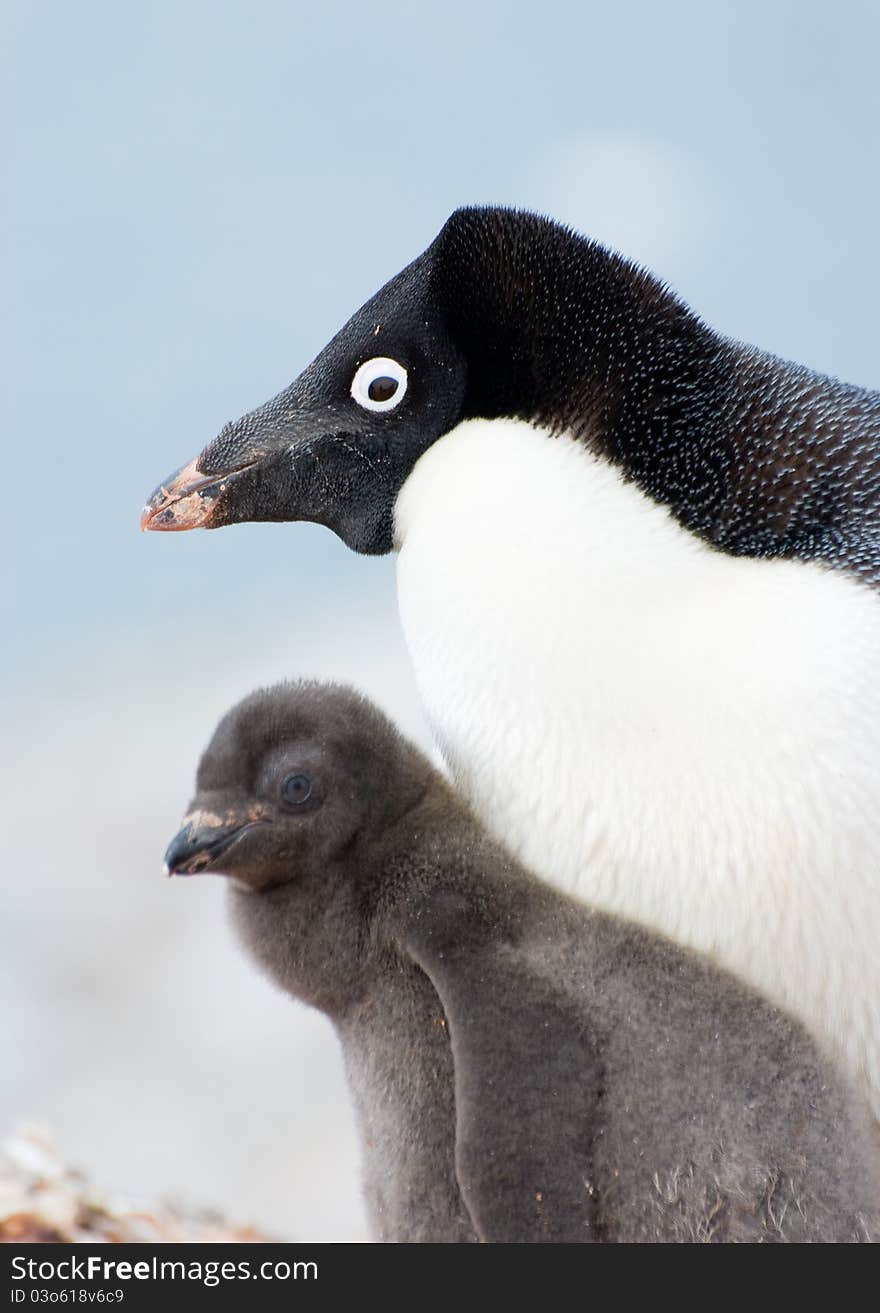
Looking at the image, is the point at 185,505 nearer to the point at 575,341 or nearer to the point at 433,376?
the point at 433,376

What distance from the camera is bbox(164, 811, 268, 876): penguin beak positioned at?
1624 millimetres

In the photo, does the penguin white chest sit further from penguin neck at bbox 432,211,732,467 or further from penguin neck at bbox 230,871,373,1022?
penguin neck at bbox 230,871,373,1022

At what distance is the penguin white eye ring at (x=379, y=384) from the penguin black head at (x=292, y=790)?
0.30m

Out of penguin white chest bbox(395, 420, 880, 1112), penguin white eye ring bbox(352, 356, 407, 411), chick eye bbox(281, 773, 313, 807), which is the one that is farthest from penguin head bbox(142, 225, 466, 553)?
chick eye bbox(281, 773, 313, 807)

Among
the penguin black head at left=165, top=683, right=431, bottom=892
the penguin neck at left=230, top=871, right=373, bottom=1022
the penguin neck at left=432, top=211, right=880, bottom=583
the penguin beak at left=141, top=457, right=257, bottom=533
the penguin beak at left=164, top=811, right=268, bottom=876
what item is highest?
the penguin neck at left=432, top=211, right=880, bottom=583

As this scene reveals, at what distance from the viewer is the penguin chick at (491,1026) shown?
144 centimetres

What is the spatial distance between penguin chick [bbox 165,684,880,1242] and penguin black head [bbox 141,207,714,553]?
0.71 ft

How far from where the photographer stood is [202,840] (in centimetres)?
164

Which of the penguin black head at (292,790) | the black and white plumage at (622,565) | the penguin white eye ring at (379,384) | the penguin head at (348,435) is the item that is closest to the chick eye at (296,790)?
the penguin black head at (292,790)

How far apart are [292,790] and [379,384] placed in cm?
42

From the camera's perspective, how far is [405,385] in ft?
5.79

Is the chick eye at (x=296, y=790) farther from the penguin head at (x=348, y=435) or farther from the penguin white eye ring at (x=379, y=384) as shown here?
the penguin white eye ring at (x=379, y=384)
